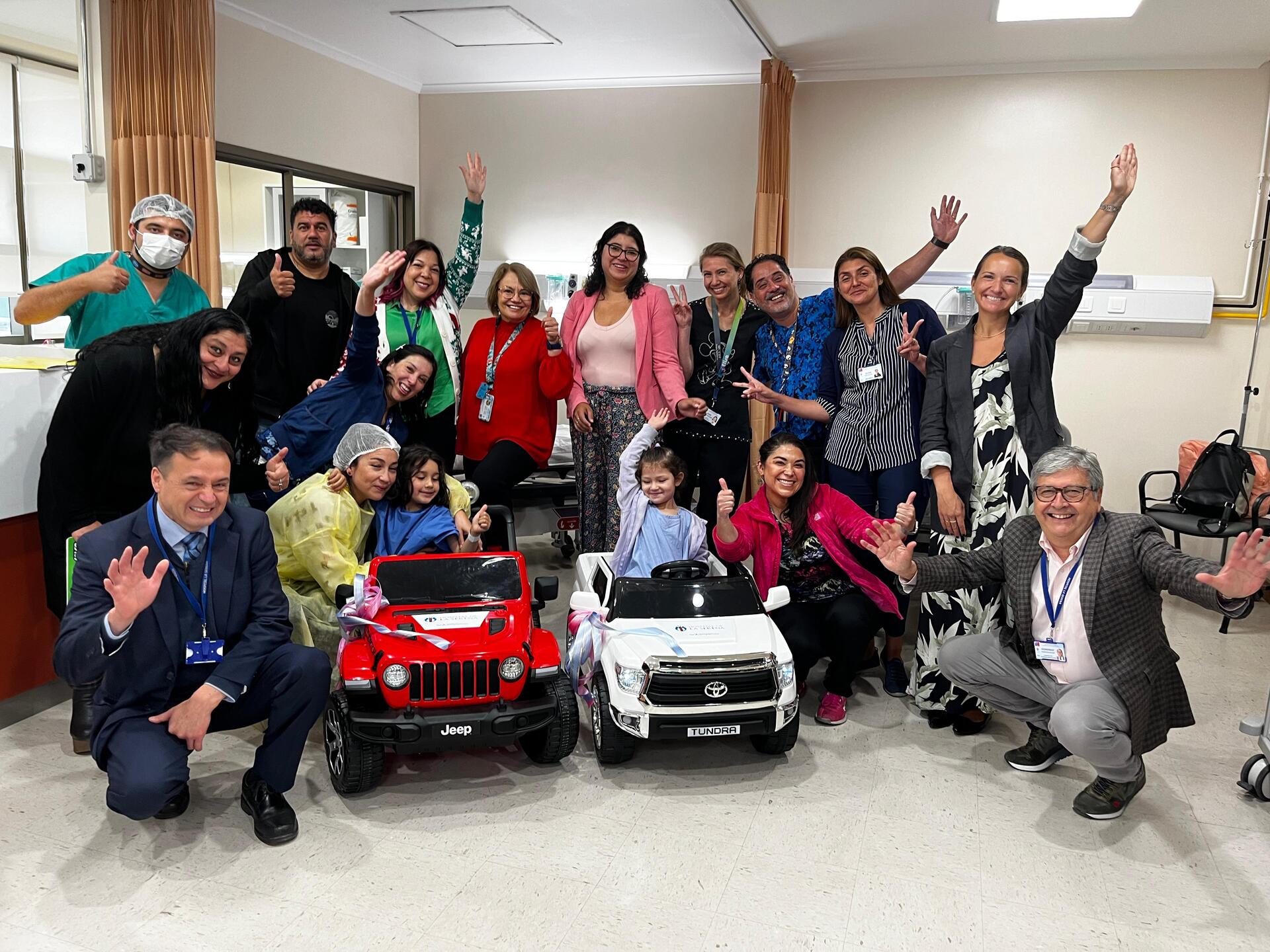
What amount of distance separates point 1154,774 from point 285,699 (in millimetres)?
2833

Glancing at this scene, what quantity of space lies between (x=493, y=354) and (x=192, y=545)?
6.46 ft

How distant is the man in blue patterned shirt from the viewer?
3994 mm

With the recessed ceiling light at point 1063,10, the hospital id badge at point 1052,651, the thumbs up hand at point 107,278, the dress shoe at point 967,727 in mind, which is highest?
the recessed ceiling light at point 1063,10

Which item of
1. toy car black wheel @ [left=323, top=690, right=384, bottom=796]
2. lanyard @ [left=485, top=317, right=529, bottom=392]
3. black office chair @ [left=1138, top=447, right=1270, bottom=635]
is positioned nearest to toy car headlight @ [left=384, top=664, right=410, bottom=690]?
toy car black wheel @ [left=323, top=690, right=384, bottom=796]

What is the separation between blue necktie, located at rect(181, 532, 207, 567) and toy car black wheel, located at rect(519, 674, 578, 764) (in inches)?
43.2

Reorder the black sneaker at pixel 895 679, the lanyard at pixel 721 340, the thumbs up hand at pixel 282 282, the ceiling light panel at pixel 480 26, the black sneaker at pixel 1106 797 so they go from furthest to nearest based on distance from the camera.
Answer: the ceiling light panel at pixel 480 26 → the lanyard at pixel 721 340 → the black sneaker at pixel 895 679 → the thumbs up hand at pixel 282 282 → the black sneaker at pixel 1106 797

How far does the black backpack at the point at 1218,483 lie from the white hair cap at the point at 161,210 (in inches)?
201

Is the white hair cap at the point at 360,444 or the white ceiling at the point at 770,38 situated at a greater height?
the white ceiling at the point at 770,38

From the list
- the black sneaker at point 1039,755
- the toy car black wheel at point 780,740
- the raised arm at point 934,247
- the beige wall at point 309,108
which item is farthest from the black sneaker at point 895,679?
the beige wall at point 309,108

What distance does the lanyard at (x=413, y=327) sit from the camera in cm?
409

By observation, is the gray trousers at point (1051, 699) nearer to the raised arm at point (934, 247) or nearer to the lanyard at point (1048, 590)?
the lanyard at point (1048, 590)

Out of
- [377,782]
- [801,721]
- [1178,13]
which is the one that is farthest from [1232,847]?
[1178,13]

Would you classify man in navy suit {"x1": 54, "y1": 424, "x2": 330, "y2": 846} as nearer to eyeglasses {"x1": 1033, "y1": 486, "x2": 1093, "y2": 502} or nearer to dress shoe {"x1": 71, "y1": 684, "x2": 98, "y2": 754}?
dress shoe {"x1": 71, "y1": 684, "x2": 98, "y2": 754}

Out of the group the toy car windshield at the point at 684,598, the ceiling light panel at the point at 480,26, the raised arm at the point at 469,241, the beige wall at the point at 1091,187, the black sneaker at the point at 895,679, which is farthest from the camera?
the beige wall at the point at 1091,187
